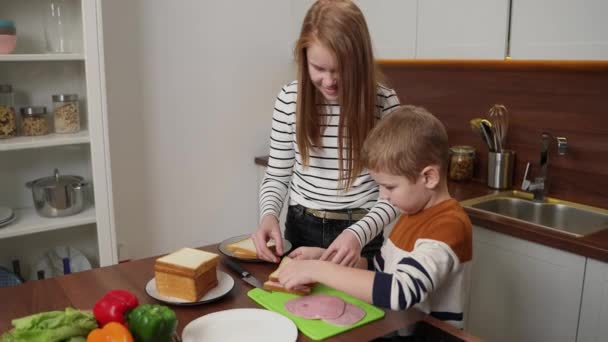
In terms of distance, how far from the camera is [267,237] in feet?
4.34

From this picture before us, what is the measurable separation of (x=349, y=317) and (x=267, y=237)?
15.6 inches

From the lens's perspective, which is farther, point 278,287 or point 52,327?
point 278,287

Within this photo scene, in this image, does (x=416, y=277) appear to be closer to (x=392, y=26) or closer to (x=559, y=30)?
(x=559, y=30)

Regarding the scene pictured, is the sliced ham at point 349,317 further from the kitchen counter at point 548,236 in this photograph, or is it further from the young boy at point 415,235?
the kitchen counter at point 548,236

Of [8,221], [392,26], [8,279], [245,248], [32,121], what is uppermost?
[392,26]

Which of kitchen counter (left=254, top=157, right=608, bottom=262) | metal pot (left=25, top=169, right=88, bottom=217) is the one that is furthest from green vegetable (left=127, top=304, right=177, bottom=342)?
metal pot (left=25, top=169, right=88, bottom=217)

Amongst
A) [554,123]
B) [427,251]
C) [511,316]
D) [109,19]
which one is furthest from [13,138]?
[554,123]

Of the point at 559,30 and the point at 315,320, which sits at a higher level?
the point at 559,30

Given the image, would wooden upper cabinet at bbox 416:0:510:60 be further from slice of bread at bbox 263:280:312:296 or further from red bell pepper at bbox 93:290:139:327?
red bell pepper at bbox 93:290:139:327

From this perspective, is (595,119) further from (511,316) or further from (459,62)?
(511,316)

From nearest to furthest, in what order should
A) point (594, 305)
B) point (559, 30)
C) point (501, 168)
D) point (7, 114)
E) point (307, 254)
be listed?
1. point (307, 254)
2. point (594, 305)
3. point (559, 30)
4. point (7, 114)
5. point (501, 168)

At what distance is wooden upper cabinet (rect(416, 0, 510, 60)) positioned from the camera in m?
1.91

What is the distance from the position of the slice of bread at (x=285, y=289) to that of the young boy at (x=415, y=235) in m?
0.03

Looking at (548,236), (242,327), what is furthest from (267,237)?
(548,236)
